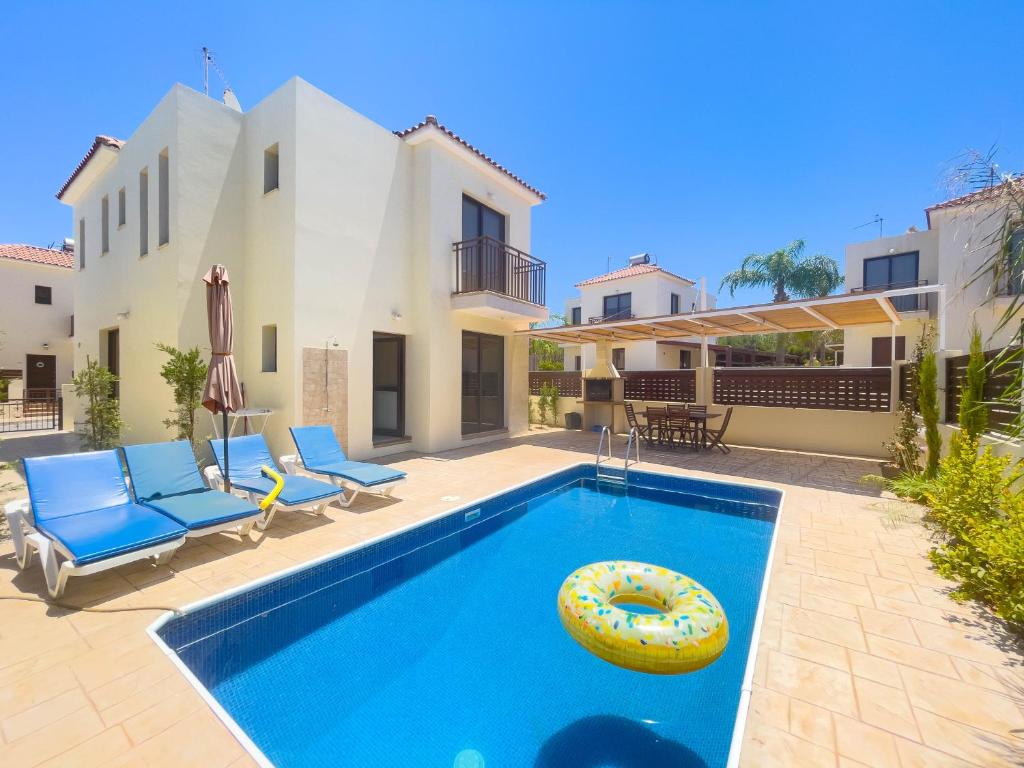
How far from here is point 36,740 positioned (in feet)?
7.97

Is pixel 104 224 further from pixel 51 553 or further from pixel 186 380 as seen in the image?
pixel 51 553

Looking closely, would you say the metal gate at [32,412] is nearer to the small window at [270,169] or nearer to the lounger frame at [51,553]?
the small window at [270,169]

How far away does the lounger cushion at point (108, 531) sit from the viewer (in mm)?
3906

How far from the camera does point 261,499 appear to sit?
229 inches

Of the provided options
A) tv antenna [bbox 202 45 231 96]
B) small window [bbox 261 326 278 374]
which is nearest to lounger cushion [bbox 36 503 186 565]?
small window [bbox 261 326 278 374]

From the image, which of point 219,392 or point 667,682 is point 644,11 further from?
point 667,682

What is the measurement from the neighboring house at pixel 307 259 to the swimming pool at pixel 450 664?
512 centimetres

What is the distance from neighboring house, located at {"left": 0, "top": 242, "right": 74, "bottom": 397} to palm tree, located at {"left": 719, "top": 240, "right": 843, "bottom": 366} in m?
39.9

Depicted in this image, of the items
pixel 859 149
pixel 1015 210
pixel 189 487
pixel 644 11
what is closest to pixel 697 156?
pixel 859 149

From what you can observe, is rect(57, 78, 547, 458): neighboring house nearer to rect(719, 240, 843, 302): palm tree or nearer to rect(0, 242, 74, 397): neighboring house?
rect(0, 242, 74, 397): neighboring house

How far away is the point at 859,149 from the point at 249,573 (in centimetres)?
Result: 1525

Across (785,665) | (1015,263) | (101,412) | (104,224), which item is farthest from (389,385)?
(1015,263)

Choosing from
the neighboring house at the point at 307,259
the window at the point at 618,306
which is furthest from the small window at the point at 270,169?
the window at the point at 618,306

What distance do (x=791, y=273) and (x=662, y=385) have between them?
20.7 metres
